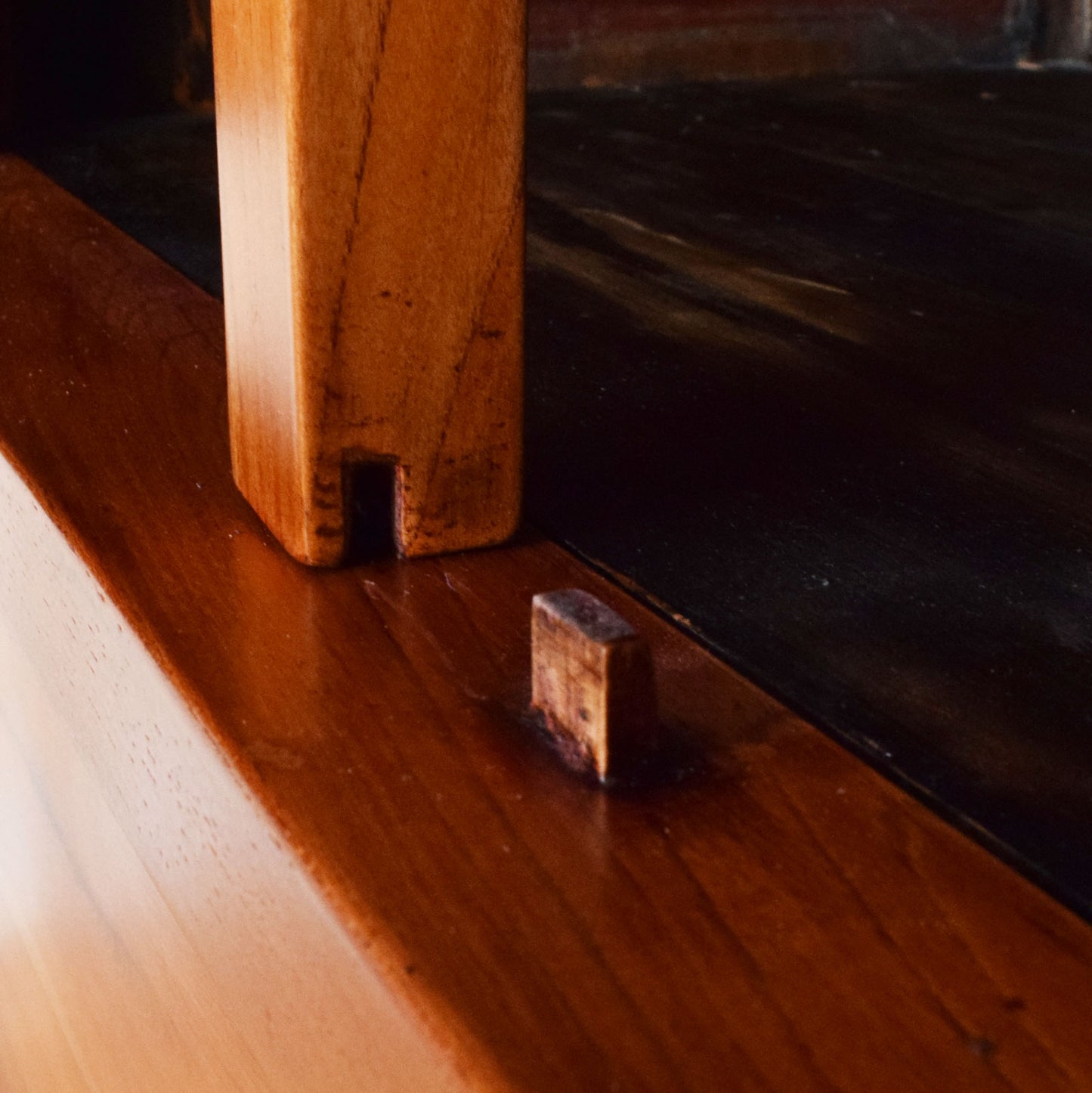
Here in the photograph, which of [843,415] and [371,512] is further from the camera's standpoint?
[843,415]

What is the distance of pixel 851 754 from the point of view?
430 mm

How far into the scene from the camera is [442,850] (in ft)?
1.25

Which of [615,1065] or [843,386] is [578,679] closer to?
[615,1065]

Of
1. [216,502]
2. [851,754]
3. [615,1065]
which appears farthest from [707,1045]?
[216,502]

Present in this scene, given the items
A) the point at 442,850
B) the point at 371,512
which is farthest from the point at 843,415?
the point at 442,850

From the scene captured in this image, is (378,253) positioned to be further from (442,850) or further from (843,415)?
(843,415)

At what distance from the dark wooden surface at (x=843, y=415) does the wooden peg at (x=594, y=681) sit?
2.9 inches

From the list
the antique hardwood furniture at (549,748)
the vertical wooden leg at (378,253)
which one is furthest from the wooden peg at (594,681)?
the vertical wooden leg at (378,253)

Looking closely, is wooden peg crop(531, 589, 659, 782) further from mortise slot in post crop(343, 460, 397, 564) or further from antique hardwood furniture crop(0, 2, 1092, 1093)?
mortise slot in post crop(343, 460, 397, 564)

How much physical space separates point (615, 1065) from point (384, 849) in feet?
0.32

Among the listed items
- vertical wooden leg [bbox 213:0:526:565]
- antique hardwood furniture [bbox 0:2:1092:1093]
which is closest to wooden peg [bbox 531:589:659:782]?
antique hardwood furniture [bbox 0:2:1092:1093]

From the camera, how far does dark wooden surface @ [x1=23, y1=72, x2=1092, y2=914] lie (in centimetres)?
47

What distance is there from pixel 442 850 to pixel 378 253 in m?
0.22

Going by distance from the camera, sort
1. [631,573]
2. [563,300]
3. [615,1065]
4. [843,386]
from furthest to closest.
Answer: [563,300]
[843,386]
[631,573]
[615,1065]
